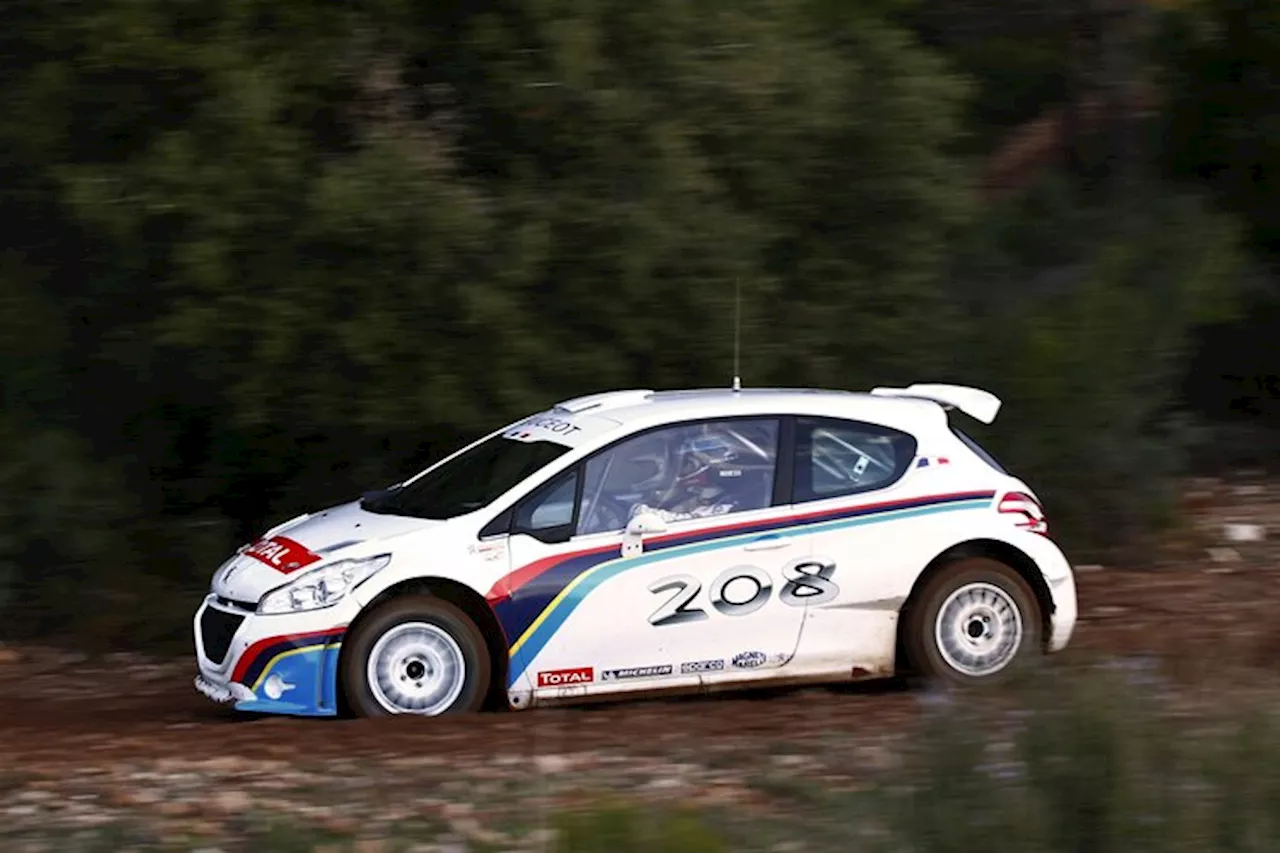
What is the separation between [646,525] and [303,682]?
185 cm

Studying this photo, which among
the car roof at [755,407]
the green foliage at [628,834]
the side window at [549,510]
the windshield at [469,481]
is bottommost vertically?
the green foliage at [628,834]

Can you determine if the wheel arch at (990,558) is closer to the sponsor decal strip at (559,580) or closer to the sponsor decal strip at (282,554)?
the sponsor decal strip at (559,580)

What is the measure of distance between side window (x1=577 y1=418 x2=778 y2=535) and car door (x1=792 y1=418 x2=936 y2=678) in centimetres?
21

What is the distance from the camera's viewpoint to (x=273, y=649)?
929 cm

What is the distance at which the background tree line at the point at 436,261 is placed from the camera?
11.5 meters

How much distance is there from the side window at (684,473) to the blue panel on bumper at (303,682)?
141 centimetres

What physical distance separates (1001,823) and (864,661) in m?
4.19

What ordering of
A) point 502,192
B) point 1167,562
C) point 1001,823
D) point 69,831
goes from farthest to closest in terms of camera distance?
1. point 1167,562
2. point 502,192
3. point 69,831
4. point 1001,823

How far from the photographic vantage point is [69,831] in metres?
6.78

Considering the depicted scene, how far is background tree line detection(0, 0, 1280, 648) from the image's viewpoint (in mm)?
11500

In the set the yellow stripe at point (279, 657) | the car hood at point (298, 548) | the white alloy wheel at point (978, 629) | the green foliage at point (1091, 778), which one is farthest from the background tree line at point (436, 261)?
the green foliage at point (1091, 778)

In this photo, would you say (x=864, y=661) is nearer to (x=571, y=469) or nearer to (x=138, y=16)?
(x=571, y=469)

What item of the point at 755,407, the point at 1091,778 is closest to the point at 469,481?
Result: the point at 755,407

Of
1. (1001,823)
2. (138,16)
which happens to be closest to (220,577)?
(138,16)
